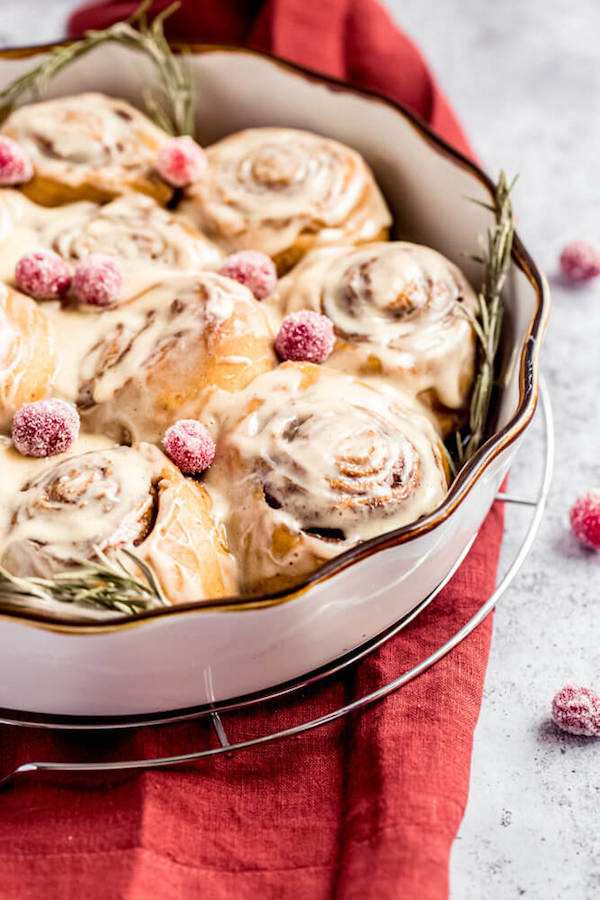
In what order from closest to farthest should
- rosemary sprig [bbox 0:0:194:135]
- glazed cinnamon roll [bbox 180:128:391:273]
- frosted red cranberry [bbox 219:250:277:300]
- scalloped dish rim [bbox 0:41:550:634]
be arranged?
scalloped dish rim [bbox 0:41:550:634] < frosted red cranberry [bbox 219:250:277:300] < glazed cinnamon roll [bbox 180:128:391:273] < rosemary sprig [bbox 0:0:194:135]

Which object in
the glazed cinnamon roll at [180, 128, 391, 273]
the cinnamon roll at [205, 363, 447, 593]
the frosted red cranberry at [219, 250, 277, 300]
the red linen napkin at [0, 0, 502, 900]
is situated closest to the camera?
the red linen napkin at [0, 0, 502, 900]

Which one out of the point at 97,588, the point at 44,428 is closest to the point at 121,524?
the point at 97,588

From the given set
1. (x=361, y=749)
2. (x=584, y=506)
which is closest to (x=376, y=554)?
(x=361, y=749)

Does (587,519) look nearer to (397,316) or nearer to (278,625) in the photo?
(397,316)

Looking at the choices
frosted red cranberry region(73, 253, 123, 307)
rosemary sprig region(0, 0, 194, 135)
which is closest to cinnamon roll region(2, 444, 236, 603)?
frosted red cranberry region(73, 253, 123, 307)

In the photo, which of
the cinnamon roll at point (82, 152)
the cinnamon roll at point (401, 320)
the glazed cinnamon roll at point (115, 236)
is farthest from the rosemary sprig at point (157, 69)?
the cinnamon roll at point (401, 320)

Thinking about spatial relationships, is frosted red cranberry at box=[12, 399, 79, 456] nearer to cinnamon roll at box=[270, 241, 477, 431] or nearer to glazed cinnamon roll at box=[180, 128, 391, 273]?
cinnamon roll at box=[270, 241, 477, 431]
